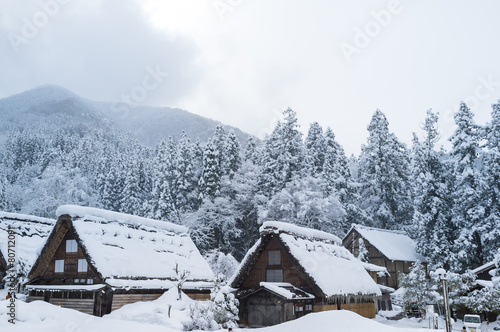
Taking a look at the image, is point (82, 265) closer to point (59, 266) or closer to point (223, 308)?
point (59, 266)

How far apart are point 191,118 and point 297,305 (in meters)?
164

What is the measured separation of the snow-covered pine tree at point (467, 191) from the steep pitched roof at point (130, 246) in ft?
74.1

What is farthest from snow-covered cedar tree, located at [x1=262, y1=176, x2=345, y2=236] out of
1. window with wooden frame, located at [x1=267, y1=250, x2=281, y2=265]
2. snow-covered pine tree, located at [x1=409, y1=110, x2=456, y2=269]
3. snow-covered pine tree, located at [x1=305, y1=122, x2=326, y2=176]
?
window with wooden frame, located at [x1=267, y1=250, x2=281, y2=265]

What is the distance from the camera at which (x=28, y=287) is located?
2570 centimetres

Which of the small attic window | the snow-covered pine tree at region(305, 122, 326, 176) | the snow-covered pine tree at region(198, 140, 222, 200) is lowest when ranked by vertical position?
the small attic window

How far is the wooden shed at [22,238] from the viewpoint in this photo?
96.9ft

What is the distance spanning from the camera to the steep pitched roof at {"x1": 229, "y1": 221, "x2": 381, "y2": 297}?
81.5 feet

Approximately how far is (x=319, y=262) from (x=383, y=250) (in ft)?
66.9

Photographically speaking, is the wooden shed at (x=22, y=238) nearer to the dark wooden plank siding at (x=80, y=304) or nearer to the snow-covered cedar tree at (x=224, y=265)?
the dark wooden plank siding at (x=80, y=304)

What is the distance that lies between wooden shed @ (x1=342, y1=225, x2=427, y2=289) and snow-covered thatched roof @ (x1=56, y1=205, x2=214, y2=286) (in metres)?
21.3

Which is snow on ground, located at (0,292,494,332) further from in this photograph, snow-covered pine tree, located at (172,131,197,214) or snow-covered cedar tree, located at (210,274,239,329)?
snow-covered pine tree, located at (172,131,197,214)

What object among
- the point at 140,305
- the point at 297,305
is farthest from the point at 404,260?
the point at 140,305

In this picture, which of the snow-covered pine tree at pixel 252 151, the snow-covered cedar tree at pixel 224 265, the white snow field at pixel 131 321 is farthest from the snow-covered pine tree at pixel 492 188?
the snow-covered pine tree at pixel 252 151

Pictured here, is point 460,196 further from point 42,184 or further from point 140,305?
point 42,184
